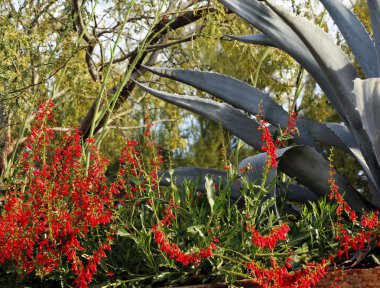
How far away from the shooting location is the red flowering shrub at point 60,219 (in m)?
2.93

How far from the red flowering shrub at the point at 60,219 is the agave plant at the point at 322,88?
736mm

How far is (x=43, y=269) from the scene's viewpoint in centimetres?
293

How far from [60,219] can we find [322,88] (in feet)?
5.29

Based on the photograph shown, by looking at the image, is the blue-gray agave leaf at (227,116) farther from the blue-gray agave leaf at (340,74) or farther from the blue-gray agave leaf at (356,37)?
the blue-gray agave leaf at (356,37)

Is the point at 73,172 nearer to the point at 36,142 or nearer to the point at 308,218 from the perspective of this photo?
the point at 36,142

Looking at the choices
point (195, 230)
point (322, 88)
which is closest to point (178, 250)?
point (195, 230)

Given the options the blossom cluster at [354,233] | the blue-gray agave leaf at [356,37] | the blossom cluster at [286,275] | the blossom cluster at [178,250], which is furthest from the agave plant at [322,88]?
the blossom cluster at [178,250]

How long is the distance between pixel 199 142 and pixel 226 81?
919cm

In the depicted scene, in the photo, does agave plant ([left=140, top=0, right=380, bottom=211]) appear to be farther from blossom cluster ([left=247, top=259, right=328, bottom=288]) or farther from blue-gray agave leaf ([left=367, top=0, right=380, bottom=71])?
blossom cluster ([left=247, top=259, right=328, bottom=288])

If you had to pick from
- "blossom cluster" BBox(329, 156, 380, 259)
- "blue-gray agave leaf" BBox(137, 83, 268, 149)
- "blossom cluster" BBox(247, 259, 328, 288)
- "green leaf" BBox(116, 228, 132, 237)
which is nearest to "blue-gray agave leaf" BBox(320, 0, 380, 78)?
"blue-gray agave leaf" BBox(137, 83, 268, 149)

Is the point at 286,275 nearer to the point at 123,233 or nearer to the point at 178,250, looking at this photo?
the point at 178,250

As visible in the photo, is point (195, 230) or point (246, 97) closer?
point (195, 230)

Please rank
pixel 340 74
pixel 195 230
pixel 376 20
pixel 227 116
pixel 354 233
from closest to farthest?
pixel 195 230 < pixel 354 233 < pixel 340 74 < pixel 376 20 < pixel 227 116

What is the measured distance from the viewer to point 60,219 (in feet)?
9.80
